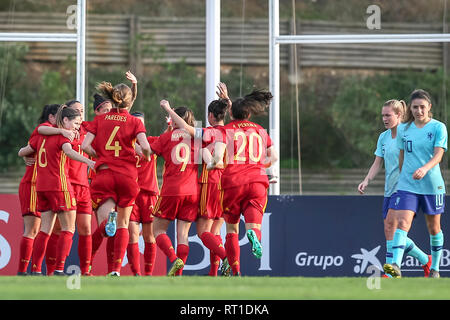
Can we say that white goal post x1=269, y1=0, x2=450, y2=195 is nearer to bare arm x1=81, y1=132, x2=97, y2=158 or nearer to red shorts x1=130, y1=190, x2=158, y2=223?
red shorts x1=130, y1=190, x2=158, y2=223

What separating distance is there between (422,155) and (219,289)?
3.34 m

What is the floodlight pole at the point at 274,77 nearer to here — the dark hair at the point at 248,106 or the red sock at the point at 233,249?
the dark hair at the point at 248,106

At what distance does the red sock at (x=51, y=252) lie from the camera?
9672mm

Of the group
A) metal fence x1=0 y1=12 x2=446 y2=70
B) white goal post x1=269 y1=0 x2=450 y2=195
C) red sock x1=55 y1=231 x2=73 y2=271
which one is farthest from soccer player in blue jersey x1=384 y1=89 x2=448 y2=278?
metal fence x1=0 y1=12 x2=446 y2=70

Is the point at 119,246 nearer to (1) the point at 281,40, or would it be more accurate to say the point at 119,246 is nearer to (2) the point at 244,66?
(1) the point at 281,40

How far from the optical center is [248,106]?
29.8ft

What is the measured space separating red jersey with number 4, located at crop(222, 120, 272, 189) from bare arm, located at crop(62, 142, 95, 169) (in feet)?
4.13

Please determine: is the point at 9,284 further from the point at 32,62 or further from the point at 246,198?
the point at 32,62

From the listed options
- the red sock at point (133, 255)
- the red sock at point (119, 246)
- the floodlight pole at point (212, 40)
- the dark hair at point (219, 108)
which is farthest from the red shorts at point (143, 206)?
the floodlight pole at point (212, 40)

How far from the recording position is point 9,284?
7168 millimetres

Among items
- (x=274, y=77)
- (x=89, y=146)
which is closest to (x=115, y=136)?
(x=89, y=146)

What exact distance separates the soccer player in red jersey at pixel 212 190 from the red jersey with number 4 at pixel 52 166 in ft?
3.58
